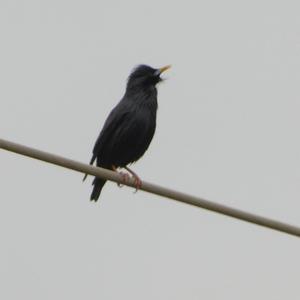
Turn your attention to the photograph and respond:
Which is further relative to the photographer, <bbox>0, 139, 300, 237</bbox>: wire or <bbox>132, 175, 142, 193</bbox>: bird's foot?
<bbox>132, 175, 142, 193</bbox>: bird's foot

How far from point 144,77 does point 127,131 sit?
991mm

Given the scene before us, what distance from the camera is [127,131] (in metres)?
9.23

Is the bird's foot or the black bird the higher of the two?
the black bird

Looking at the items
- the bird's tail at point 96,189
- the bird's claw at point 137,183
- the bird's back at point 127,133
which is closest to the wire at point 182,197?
the bird's claw at point 137,183

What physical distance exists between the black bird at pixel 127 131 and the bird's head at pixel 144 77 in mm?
39

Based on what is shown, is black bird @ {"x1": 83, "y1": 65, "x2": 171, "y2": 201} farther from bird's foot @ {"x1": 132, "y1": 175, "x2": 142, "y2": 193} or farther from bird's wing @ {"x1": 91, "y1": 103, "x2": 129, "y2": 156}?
bird's foot @ {"x1": 132, "y1": 175, "x2": 142, "y2": 193}

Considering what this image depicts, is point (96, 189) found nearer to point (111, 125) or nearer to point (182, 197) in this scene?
point (111, 125)

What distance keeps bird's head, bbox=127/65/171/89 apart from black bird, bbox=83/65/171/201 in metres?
0.04

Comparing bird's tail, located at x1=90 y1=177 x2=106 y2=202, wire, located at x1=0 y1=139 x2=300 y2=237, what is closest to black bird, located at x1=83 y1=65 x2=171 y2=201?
bird's tail, located at x1=90 y1=177 x2=106 y2=202

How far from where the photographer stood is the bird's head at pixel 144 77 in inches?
392

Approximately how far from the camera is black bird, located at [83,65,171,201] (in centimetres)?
925

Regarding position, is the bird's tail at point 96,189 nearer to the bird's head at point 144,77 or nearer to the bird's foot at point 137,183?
the bird's head at point 144,77

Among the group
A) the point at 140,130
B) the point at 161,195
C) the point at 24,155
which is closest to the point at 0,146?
the point at 24,155

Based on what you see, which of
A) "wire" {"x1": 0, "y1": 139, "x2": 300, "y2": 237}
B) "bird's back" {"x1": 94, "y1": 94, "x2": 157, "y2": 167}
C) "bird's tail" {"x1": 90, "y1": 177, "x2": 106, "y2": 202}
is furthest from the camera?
"bird's tail" {"x1": 90, "y1": 177, "x2": 106, "y2": 202}
